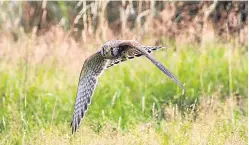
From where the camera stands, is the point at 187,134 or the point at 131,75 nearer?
the point at 187,134

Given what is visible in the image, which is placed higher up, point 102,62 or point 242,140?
point 102,62

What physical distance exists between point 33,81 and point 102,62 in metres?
1.91

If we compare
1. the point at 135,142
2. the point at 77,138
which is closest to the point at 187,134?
the point at 135,142

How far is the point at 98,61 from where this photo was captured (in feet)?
18.2

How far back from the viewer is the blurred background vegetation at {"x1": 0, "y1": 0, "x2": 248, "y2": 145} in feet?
17.8

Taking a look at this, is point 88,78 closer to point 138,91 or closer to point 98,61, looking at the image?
point 98,61

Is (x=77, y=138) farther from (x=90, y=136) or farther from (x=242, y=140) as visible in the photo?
(x=242, y=140)

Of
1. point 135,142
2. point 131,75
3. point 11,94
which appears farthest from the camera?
point 131,75

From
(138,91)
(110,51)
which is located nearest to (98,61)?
(110,51)

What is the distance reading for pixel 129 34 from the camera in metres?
8.35

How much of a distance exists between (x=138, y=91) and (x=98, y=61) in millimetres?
1489

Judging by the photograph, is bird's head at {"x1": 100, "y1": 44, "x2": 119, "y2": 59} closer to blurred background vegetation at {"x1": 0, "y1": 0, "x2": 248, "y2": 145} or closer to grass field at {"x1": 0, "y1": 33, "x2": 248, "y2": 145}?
grass field at {"x1": 0, "y1": 33, "x2": 248, "y2": 145}

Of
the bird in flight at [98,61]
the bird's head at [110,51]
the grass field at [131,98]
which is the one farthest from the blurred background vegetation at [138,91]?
the bird's head at [110,51]

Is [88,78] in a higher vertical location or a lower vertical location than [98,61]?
lower
